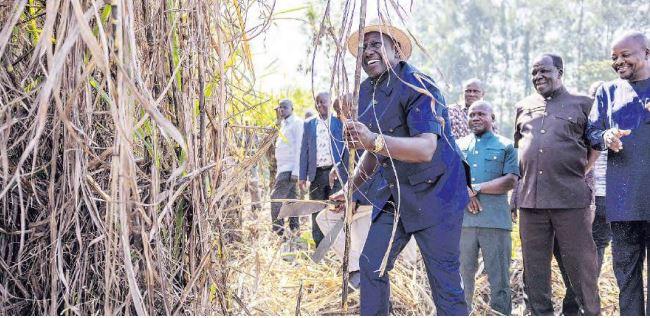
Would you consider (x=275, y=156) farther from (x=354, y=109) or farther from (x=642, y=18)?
(x=642, y=18)

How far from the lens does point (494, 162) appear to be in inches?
232

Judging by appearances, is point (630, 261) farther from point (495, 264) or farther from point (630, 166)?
point (495, 264)

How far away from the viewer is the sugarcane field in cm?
221

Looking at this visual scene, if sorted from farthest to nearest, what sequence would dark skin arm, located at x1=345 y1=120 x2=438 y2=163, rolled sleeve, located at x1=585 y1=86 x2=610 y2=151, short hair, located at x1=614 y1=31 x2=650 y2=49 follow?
rolled sleeve, located at x1=585 y1=86 x2=610 y2=151 → short hair, located at x1=614 y1=31 x2=650 y2=49 → dark skin arm, located at x1=345 y1=120 x2=438 y2=163

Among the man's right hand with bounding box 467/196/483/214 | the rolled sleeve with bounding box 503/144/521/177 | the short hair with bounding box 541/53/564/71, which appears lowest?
the man's right hand with bounding box 467/196/483/214

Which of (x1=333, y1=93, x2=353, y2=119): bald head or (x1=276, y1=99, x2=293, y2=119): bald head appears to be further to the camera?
(x1=276, y1=99, x2=293, y2=119): bald head

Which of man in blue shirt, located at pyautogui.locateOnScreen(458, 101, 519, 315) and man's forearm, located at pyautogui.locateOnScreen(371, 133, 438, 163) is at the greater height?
man's forearm, located at pyautogui.locateOnScreen(371, 133, 438, 163)

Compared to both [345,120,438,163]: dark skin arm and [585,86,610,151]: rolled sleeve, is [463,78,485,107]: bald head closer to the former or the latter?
[585,86,610,151]: rolled sleeve

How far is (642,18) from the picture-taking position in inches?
1532

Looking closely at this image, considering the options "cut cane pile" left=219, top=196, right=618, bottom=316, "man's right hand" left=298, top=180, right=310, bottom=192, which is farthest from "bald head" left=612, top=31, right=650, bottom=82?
"man's right hand" left=298, top=180, right=310, bottom=192

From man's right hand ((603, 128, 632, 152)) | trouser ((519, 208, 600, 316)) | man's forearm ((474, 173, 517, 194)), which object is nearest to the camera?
man's right hand ((603, 128, 632, 152))

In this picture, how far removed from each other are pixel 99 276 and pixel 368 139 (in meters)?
1.30

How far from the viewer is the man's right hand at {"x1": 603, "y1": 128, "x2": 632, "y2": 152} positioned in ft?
14.9

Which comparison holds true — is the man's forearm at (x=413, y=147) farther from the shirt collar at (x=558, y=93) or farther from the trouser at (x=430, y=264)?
the shirt collar at (x=558, y=93)
